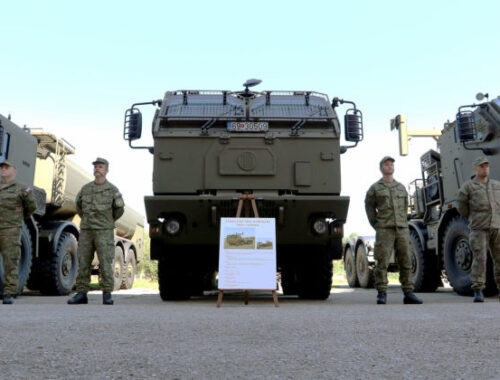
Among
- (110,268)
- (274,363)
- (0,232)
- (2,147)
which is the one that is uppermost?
(2,147)

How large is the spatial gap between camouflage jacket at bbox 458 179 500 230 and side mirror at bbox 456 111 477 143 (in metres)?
0.70

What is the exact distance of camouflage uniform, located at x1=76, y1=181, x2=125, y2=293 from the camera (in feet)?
19.8

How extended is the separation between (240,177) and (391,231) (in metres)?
1.93

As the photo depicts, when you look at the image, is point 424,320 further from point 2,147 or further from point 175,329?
point 2,147

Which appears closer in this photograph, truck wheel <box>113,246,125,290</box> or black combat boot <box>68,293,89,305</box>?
black combat boot <box>68,293,89,305</box>

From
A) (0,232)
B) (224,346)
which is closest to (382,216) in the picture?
(224,346)

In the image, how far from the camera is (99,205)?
614 centimetres

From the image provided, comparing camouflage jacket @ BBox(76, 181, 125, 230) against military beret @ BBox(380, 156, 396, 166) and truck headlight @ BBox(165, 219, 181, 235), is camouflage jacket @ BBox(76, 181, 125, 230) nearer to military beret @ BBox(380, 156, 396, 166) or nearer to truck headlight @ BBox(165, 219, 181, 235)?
truck headlight @ BBox(165, 219, 181, 235)

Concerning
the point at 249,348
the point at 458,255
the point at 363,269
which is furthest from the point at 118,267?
the point at 249,348

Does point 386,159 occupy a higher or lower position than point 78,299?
higher

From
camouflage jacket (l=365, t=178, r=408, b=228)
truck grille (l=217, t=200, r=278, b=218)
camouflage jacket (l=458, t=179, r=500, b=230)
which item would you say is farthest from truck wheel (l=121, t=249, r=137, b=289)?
camouflage jacket (l=458, t=179, r=500, b=230)

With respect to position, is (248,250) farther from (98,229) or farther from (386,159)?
(386,159)

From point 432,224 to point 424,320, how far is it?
6145mm

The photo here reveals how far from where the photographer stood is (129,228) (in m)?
15.8
